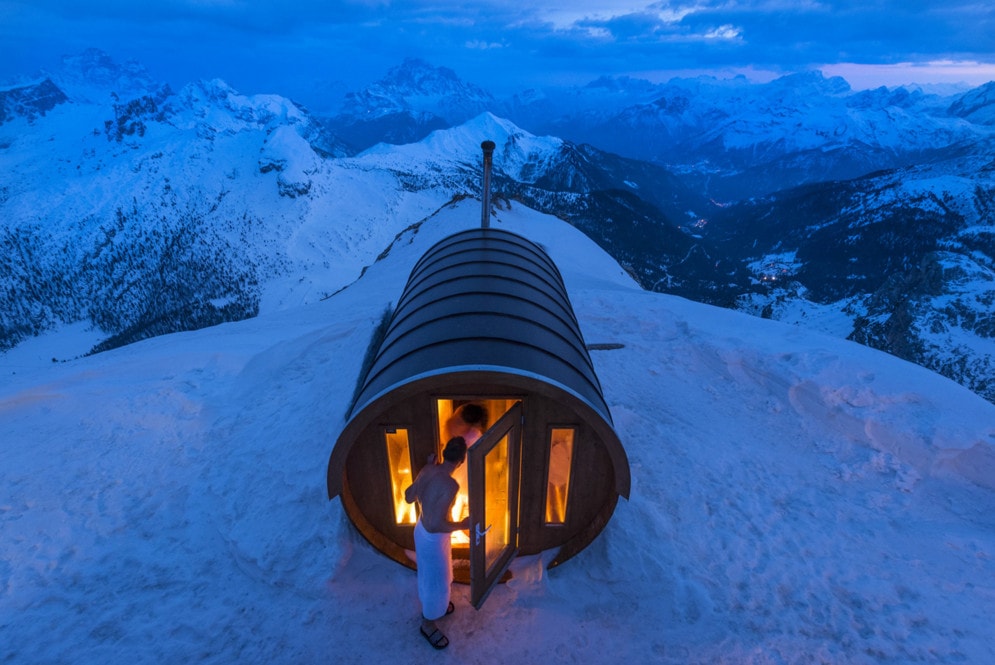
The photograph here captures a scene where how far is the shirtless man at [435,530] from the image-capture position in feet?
18.0

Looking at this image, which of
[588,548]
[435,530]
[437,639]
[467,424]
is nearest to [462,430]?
[467,424]

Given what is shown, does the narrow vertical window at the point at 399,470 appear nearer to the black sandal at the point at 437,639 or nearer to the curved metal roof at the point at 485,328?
the curved metal roof at the point at 485,328

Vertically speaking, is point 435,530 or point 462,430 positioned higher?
point 462,430

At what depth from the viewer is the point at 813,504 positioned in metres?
8.87

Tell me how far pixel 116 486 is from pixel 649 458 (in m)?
11.2

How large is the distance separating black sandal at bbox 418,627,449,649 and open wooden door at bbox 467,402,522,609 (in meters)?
0.56

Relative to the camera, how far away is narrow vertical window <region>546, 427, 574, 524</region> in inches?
277

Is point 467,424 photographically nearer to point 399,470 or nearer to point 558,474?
point 399,470

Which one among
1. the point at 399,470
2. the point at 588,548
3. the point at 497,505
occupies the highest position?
the point at 399,470

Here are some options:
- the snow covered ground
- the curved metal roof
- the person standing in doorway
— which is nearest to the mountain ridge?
the snow covered ground

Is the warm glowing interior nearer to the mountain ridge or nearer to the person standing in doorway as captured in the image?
the person standing in doorway

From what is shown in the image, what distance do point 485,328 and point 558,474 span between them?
8.81 feet

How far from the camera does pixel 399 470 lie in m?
7.20

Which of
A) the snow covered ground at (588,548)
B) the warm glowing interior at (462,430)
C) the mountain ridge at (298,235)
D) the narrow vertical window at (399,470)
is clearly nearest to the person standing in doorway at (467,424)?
the warm glowing interior at (462,430)
